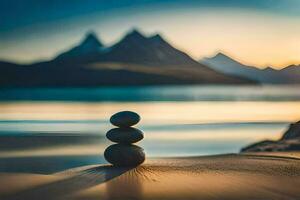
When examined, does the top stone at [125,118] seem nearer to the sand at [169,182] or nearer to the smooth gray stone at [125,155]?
the smooth gray stone at [125,155]

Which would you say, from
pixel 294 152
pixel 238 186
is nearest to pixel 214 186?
pixel 238 186

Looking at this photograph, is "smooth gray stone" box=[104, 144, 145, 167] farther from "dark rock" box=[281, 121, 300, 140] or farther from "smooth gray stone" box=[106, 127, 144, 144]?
"dark rock" box=[281, 121, 300, 140]

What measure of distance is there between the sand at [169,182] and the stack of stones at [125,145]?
7.4 inches

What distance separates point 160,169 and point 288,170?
93.8 inches

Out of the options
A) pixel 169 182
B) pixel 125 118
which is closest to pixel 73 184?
pixel 169 182

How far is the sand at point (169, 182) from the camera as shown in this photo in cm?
832

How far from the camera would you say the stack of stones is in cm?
1071

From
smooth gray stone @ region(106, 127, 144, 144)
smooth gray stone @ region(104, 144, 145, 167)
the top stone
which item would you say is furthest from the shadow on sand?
the top stone

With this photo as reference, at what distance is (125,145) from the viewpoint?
10.8 m

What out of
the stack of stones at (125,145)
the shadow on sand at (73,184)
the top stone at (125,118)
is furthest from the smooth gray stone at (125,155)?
the top stone at (125,118)

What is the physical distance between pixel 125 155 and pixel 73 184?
1.78 m

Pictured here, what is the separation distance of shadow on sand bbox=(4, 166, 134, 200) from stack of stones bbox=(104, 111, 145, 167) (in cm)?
16

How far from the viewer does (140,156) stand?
10.8m

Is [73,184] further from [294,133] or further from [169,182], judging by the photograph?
[294,133]
